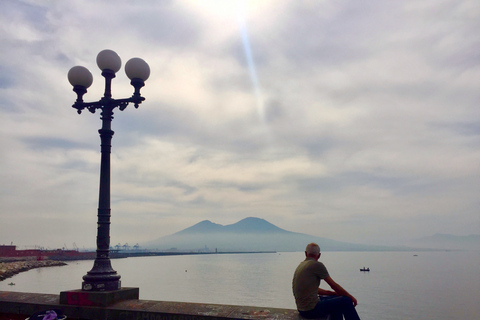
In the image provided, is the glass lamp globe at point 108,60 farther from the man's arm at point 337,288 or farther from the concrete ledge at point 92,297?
the man's arm at point 337,288

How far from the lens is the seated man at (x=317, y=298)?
17.1 ft

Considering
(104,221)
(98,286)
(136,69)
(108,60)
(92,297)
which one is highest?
(108,60)

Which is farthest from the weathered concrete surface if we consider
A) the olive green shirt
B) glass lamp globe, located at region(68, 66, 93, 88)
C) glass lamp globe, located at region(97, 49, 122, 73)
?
glass lamp globe, located at region(97, 49, 122, 73)

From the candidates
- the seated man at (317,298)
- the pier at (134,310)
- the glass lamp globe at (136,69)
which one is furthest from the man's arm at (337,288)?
the glass lamp globe at (136,69)

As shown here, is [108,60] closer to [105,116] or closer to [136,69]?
[136,69]

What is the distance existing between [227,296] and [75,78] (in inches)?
1866

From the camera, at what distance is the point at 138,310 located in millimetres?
6188

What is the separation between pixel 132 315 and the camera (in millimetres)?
6203

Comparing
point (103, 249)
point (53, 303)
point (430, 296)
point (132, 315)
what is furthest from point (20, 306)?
point (430, 296)

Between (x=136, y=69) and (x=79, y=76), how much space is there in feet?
4.54

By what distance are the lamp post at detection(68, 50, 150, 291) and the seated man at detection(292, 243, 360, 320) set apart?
3.55 m

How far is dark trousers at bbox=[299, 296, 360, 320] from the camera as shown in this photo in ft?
17.1

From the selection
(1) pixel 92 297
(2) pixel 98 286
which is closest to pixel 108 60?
(2) pixel 98 286

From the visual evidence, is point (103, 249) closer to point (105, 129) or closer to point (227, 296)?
point (105, 129)
